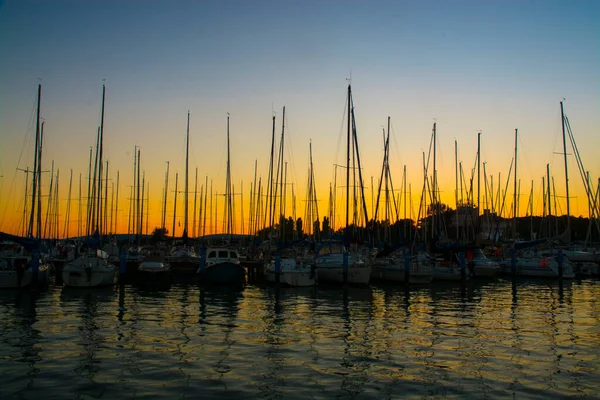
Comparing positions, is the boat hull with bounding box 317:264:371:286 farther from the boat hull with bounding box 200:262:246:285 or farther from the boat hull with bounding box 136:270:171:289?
the boat hull with bounding box 136:270:171:289

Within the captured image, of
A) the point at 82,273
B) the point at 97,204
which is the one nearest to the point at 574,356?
the point at 82,273

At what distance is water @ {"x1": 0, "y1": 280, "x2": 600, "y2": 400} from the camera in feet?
43.5

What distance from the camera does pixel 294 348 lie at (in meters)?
17.8

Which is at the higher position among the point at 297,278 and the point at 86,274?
the point at 86,274

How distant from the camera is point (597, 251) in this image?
6594 cm

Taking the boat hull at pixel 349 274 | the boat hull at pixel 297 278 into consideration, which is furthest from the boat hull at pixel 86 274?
the boat hull at pixel 349 274

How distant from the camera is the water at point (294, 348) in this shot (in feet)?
43.5

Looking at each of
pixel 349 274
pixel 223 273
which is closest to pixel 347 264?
A: pixel 349 274

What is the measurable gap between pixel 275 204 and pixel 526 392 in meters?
44.0

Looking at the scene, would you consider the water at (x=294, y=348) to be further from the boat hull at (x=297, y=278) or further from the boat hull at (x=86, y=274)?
the boat hull at (x=297, y=278)

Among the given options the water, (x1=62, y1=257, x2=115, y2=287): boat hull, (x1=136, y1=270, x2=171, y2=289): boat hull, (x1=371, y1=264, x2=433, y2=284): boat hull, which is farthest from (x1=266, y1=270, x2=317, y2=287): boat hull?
(x1=62, y1=257, x2=115, y2=287): boat hull

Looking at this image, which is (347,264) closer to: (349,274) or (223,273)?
(349,274)

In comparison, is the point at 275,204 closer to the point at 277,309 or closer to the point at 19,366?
the point at 277,309

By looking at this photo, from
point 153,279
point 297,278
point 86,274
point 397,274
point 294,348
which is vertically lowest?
point 294,348
